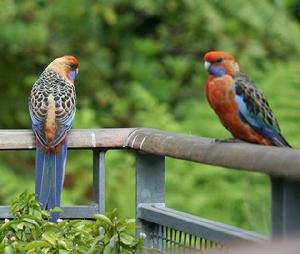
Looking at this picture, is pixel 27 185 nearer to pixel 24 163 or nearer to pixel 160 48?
pixel 24 163

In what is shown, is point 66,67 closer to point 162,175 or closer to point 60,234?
point 162,175

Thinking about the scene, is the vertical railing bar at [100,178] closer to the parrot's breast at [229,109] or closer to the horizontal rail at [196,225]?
the horizontal rail at [196,225]

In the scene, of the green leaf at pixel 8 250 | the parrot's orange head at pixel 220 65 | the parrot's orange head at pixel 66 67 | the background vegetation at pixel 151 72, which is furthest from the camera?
the background vegetation at pixel 151 72

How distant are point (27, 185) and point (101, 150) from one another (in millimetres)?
4287

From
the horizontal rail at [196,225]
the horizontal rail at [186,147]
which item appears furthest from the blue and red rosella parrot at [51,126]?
the horizontal rail at [196,225]

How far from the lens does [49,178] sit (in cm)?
398

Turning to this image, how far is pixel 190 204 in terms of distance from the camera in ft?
25.3

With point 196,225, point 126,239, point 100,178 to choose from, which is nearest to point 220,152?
point 196,225

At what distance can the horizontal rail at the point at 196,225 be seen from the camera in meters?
2.65

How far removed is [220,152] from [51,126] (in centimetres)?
167

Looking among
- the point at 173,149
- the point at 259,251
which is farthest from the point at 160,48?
the point at 259,251

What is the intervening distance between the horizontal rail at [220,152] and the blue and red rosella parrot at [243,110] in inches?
9.6

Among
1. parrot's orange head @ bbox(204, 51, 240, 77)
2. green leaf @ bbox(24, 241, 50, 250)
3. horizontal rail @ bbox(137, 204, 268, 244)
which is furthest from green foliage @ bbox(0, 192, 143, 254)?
parrot's orange head @ bbox(204, 51, 240, 77)

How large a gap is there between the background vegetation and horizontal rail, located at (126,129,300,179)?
13.1 ft
